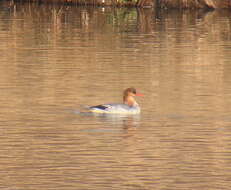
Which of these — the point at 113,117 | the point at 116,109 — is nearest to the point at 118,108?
the point at 116,109

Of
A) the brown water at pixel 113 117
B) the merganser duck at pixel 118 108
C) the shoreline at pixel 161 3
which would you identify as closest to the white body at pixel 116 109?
the merganser duck at pixel 118 108

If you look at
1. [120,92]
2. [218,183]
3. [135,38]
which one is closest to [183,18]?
[135,38]

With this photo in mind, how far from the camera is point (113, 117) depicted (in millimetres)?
19281

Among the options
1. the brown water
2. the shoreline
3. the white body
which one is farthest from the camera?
the shoreline

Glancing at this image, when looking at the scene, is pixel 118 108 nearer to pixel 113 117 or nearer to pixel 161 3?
pixel 113 117

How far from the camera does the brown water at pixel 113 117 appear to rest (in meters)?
14.1

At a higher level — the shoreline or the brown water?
the brown water

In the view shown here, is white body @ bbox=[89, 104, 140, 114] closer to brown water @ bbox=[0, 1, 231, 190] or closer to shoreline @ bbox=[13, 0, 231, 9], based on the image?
brown water @ bbox=[0, 1, 231, 190]

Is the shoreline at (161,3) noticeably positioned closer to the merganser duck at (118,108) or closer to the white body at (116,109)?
the merganser duck at (118,108)

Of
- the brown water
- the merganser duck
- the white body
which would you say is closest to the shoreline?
the brown water

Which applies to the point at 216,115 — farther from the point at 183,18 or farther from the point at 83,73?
the point at 183,18

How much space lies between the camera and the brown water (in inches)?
556

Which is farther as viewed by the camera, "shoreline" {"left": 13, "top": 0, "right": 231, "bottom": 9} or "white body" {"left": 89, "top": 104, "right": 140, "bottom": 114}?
"shoreline" {"left": 13, "top": 0, "right": 231, "bottom": 9}

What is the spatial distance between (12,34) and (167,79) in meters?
12.7
